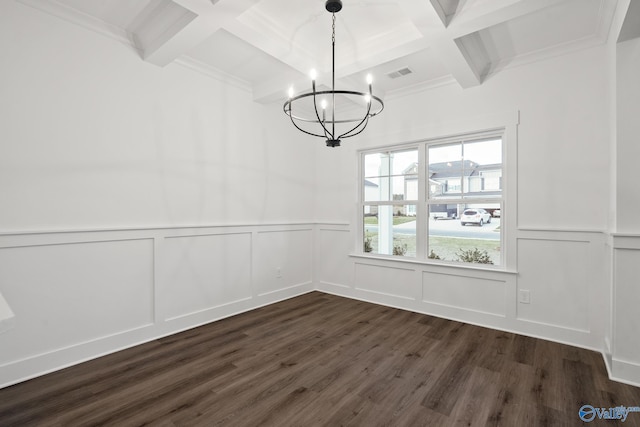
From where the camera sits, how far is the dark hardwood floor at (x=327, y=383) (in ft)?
6.26

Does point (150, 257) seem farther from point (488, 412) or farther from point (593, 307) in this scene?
point (593, 307)

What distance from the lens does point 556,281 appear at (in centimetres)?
298

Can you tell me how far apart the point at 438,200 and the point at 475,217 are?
0.45 metres

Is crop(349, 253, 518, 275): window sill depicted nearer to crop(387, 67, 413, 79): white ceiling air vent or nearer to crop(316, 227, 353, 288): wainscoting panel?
crop(316, 227, 353, 288): wainscoting panel

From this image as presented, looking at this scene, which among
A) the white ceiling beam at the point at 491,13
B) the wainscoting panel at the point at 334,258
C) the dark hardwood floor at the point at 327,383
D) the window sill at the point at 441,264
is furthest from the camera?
the wainscoting panel at the point at 334,258

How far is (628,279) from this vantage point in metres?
2.29

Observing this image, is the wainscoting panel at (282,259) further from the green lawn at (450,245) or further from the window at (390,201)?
the green lawn at (450,245)

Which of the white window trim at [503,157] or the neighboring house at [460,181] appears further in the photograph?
the neighboring house at [460,181]

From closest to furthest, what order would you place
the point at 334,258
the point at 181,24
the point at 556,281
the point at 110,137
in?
1. the point at 181,24
2. the point at 110,137
3. the point at 556,281
4. the point at 334,258

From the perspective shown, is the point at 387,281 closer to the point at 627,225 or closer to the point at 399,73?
the point at 627,225

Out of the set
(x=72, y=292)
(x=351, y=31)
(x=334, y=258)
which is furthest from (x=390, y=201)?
(x=72, y=292)

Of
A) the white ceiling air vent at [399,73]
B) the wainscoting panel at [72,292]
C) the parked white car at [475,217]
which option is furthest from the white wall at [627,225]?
the wainscoting panel at [72,292]

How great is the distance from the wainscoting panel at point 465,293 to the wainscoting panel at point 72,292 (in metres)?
3.02

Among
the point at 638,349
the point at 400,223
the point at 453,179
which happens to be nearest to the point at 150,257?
the point at 400,223
